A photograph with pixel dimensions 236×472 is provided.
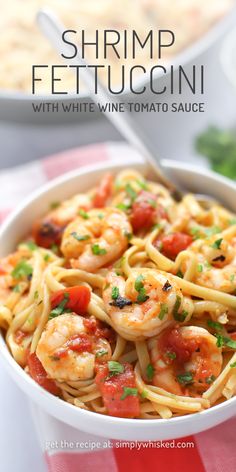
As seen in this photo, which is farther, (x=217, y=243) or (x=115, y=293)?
(x=217, y=243)

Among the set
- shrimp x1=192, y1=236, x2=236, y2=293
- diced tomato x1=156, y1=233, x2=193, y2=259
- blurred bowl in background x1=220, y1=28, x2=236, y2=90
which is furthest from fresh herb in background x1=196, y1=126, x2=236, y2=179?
shrimp x1=192, y1=236, x2=236, y2=293

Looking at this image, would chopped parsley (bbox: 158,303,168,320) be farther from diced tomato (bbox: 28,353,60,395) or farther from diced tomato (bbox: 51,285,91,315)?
diced tomato (bbox: 28,353,60,395)

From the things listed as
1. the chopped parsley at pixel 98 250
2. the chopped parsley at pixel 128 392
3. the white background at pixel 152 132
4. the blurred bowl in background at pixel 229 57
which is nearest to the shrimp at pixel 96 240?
the chopped parsley at pixel 98 250

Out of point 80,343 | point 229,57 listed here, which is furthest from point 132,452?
point 229,57

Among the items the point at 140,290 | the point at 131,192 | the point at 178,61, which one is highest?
the point at 178,61

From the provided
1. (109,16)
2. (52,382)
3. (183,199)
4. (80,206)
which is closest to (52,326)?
(52,382)

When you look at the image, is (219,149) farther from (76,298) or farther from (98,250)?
(76,298)

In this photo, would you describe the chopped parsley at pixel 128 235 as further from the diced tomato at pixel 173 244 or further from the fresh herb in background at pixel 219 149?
the fresh herb in background at pixel 219 149
